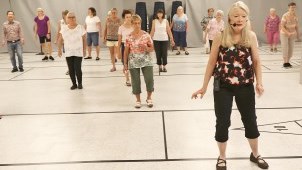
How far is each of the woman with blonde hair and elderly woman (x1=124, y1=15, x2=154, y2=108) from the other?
280cm

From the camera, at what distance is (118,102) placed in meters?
7.09

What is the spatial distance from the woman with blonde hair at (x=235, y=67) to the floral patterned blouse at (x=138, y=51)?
280cm

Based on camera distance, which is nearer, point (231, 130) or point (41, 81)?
point (231, 130)

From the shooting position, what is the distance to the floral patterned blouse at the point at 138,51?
6.34 m

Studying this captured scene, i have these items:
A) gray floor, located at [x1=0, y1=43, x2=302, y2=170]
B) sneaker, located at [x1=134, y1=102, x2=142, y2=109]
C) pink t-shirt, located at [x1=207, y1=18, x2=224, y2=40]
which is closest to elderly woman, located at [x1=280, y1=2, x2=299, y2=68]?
gray floor, located at [x1=0, y1=43, x2=302, y2=170]

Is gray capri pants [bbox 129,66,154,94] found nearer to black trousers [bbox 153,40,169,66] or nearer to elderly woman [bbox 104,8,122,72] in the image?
black trousers [bbox 153,40,169,66]

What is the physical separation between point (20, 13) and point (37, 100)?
1080cm

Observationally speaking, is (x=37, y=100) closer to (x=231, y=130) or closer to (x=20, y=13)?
(x=231, y=130)

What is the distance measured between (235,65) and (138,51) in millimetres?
3041

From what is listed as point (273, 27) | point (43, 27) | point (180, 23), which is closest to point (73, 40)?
point (43, 27)

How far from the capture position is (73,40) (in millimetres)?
8055

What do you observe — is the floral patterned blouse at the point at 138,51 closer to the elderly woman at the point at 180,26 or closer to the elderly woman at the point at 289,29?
the elderly woman at the point at 289,29

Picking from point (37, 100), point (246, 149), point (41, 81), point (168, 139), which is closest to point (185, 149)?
point (168, 139)

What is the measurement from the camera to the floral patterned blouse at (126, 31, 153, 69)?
250 inches
